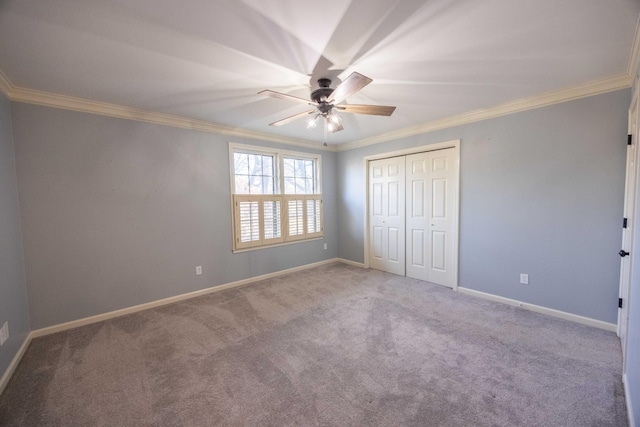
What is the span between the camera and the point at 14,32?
161 cm

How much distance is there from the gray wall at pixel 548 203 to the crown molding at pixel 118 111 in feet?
10.3

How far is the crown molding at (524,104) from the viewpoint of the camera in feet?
7.91

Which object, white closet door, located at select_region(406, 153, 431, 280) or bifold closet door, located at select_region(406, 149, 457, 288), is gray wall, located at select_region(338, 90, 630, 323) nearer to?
bifold closet door, located at select_region(406, 149, 457, 288)

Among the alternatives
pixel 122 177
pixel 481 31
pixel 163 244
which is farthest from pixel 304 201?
pixel 481 31

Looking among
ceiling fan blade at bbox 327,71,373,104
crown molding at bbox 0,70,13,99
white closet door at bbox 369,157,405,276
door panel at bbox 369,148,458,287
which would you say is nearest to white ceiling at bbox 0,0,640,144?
crown molding at bbox 0,70,13,99

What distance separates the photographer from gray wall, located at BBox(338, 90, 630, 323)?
250cm

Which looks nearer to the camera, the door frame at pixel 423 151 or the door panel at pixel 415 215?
the door frame at pixel 423 151

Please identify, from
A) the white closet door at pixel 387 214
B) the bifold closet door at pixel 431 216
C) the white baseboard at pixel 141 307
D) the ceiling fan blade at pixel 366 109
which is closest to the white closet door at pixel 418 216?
the bifold closet door at pixel 431 216

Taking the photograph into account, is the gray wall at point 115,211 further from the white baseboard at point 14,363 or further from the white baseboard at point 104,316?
the white baseboard at point 14,363

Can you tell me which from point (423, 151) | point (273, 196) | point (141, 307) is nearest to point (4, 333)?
point (141, 307)

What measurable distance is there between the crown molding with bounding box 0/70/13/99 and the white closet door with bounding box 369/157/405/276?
4514mm

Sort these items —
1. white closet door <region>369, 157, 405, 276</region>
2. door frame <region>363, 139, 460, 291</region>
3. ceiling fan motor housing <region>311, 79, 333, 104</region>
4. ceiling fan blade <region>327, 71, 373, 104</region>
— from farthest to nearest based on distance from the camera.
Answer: white closet door <region>369, 157, 405, 276</region>, door frame <region>363, 139, 460, 291</region>, ceiling fan motor housing <region>311, 79, 333, 104</region>, ceiling fan blade <region>327, 71, 373, 104</region>

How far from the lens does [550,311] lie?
2.84m

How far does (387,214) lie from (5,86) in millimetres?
4778
